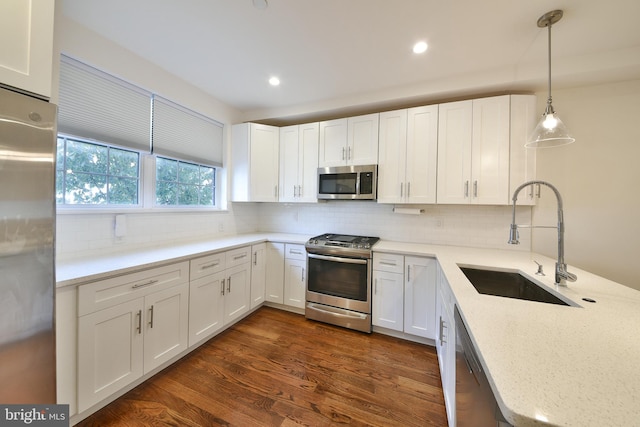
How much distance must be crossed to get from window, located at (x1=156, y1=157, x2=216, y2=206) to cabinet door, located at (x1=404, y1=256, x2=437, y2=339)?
2561 millimetres

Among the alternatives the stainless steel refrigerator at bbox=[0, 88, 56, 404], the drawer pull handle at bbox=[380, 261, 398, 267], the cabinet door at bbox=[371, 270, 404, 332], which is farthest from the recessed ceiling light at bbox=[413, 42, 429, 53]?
the stainless steel refrigerator at bbox=[0, 88, 56, 404]

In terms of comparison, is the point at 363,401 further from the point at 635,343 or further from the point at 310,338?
the point at 635,343

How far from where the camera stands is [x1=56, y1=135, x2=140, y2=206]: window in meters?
1.78

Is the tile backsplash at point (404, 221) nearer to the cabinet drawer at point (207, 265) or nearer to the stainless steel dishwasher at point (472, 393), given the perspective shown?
the cabinet drawer at point (207, 265)

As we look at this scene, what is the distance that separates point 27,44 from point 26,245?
83 cm

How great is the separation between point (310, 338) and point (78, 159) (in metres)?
2.57

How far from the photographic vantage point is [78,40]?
1713 mm

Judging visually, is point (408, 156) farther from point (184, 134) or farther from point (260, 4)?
point (184, 134)

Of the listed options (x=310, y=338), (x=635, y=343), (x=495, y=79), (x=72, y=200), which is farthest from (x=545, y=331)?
(x=72, y=200)

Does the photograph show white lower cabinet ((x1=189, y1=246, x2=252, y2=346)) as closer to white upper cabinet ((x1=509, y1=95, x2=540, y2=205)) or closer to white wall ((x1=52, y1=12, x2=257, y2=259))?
white wall ((x1=52, y1=12, x2=257, y2=259))

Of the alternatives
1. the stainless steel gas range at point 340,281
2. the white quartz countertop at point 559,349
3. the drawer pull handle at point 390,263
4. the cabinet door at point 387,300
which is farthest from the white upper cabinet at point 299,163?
the white quartz countertop at point 559,349

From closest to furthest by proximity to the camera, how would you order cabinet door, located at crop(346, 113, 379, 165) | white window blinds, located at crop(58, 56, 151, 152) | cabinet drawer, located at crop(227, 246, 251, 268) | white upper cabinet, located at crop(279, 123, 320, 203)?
white window blinds, located at crop(58, 56, 151, 152), cabinet drawer, located at crop(227, 246, 251, 268), cabinet door, located at crop(346, 113, 379, 165), white upper cabinet, located at crop(279, 123, 320, 203)

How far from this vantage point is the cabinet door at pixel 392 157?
2.64 metres

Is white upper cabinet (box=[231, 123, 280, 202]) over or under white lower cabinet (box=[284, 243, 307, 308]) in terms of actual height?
over
